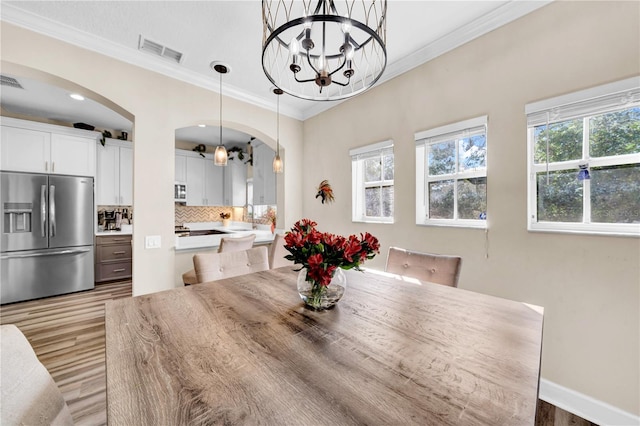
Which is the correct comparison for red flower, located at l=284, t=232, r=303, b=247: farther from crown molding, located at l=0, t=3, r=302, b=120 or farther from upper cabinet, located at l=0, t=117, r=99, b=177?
upper cabinet, located at l=0, t=117, r=99, b=177

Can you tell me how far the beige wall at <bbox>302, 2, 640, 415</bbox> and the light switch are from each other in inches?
95.2

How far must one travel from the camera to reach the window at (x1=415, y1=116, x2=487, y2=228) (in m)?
2.01

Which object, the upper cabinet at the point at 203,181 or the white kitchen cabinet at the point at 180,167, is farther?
the upper cabinet at the point at 203,181

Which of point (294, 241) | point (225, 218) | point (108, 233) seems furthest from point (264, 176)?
point (294, 241)

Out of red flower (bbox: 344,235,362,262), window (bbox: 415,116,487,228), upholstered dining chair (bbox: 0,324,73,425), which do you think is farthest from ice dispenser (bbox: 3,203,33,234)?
window (bbox: 415,116,487,228)

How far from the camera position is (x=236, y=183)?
548 cm

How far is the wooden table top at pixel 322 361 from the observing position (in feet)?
1.80

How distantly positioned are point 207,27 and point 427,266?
2.51 metres

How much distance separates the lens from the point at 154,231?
8.03ft

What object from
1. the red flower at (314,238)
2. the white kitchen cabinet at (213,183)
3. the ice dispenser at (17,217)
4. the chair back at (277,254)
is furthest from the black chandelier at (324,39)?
the ice dispenser at (17,217)

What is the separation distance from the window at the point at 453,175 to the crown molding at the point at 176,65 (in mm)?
682

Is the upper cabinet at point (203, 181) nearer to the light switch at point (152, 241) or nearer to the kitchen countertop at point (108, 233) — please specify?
the kitchen countertop at point (108, 233)

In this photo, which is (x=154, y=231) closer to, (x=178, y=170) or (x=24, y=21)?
(x=24, y=21)

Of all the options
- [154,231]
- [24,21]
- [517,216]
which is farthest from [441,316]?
[24,21]
